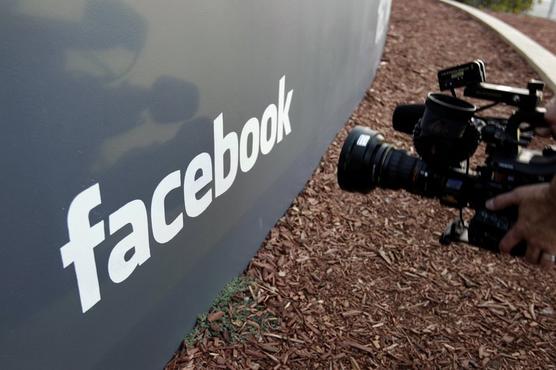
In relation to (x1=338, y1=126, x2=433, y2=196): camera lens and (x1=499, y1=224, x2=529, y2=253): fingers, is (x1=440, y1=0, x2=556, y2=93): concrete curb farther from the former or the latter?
(x1=499, y1=224, x2=529, y2=253): fingers

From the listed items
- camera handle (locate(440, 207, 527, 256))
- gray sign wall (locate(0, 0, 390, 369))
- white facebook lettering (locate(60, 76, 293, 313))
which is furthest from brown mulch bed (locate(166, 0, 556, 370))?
camera handle (locate(440, 207, 527, 256))

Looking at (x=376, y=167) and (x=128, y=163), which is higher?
(x=128, y=163)

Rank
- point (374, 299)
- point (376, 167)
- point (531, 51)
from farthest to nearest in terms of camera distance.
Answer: point (531, 51) → point (374, 299) → point (376, 167)

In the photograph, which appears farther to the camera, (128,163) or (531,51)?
(531,51)

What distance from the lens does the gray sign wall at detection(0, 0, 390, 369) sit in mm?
1247

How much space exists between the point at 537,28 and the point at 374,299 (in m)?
9.41

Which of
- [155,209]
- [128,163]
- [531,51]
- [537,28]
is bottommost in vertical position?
[537,28]

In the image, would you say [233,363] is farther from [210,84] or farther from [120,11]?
[120,11]

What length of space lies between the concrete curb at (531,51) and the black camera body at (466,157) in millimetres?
4665

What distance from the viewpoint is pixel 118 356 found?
1.85m

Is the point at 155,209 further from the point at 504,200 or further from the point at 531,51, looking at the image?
the point at 531,51

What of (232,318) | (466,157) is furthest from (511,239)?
(232,318)

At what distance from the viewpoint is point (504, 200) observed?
1744 mm

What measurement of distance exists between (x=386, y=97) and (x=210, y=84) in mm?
3957
